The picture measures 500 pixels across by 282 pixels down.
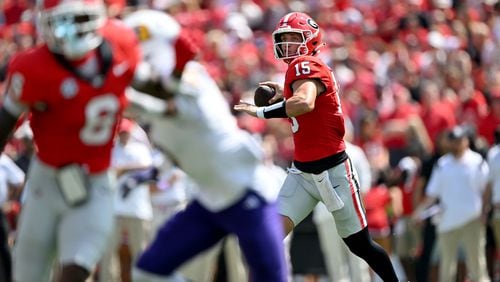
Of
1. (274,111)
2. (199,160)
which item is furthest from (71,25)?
(274,111)

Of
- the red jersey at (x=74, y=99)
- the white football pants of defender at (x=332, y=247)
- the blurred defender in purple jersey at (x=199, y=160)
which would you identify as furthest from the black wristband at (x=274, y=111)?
the white football pants of defender at (x=332, y=247)

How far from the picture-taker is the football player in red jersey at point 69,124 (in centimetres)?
634

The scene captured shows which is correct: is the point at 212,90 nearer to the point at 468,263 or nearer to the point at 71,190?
the point at 71,190

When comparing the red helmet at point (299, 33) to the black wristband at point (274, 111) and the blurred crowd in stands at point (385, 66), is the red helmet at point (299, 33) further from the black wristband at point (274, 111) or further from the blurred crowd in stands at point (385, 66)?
the blurred crowd in stands at point (385, 66)

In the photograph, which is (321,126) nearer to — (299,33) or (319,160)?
(319,160)

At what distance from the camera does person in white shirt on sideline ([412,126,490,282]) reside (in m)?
11.8

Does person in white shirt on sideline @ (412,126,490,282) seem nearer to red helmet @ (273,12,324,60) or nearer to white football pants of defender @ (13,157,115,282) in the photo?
red helmet @ (273,12,324,60)

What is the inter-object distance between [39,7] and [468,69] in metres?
8.58

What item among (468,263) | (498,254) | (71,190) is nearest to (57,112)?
(71,190)

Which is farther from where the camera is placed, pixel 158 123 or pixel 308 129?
pixel 308 129

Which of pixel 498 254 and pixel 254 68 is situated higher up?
pixel 498 254

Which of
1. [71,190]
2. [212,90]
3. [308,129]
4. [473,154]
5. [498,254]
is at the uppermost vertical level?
[212,90]

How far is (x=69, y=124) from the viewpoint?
21.0ft

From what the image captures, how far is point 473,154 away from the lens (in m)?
12.0
